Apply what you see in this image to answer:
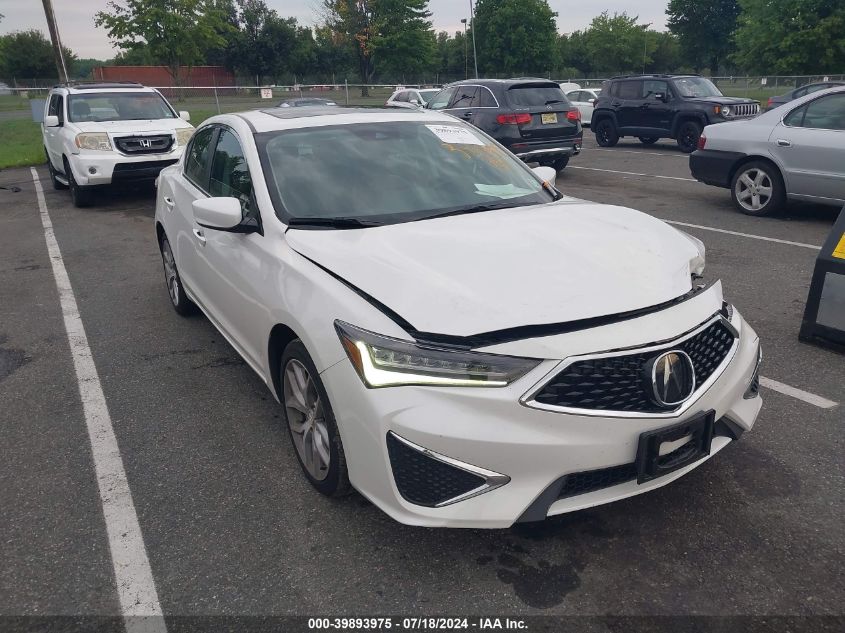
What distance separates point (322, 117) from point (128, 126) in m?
8.28

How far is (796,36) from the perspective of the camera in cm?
4119

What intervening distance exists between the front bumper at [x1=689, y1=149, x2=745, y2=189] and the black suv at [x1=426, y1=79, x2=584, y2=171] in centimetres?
332

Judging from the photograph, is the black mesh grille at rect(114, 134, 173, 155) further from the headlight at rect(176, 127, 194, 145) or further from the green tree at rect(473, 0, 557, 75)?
the green tree at rect(473, 0, 557, 75)

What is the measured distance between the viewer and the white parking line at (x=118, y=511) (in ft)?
8.17

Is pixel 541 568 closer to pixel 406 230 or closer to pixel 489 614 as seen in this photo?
pixel 489 614

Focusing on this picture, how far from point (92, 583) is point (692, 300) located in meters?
2.55

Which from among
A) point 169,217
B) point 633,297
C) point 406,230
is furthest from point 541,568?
point 169,217

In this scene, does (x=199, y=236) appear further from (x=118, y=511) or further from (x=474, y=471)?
(x=474, y=471)

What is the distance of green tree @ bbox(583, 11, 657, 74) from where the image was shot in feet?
254

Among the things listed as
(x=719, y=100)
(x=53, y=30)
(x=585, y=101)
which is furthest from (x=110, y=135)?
(x=585, y=101)

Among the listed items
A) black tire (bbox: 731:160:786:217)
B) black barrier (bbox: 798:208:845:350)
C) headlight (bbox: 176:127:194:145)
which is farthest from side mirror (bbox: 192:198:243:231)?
headlight (bbox: 176:127:194:145)

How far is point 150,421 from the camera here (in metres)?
3.91

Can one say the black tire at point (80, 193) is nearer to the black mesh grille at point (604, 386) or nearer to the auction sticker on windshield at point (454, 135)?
the auction sticker on windshield at point (454, 135)

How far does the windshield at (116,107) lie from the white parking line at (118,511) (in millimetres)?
7514
